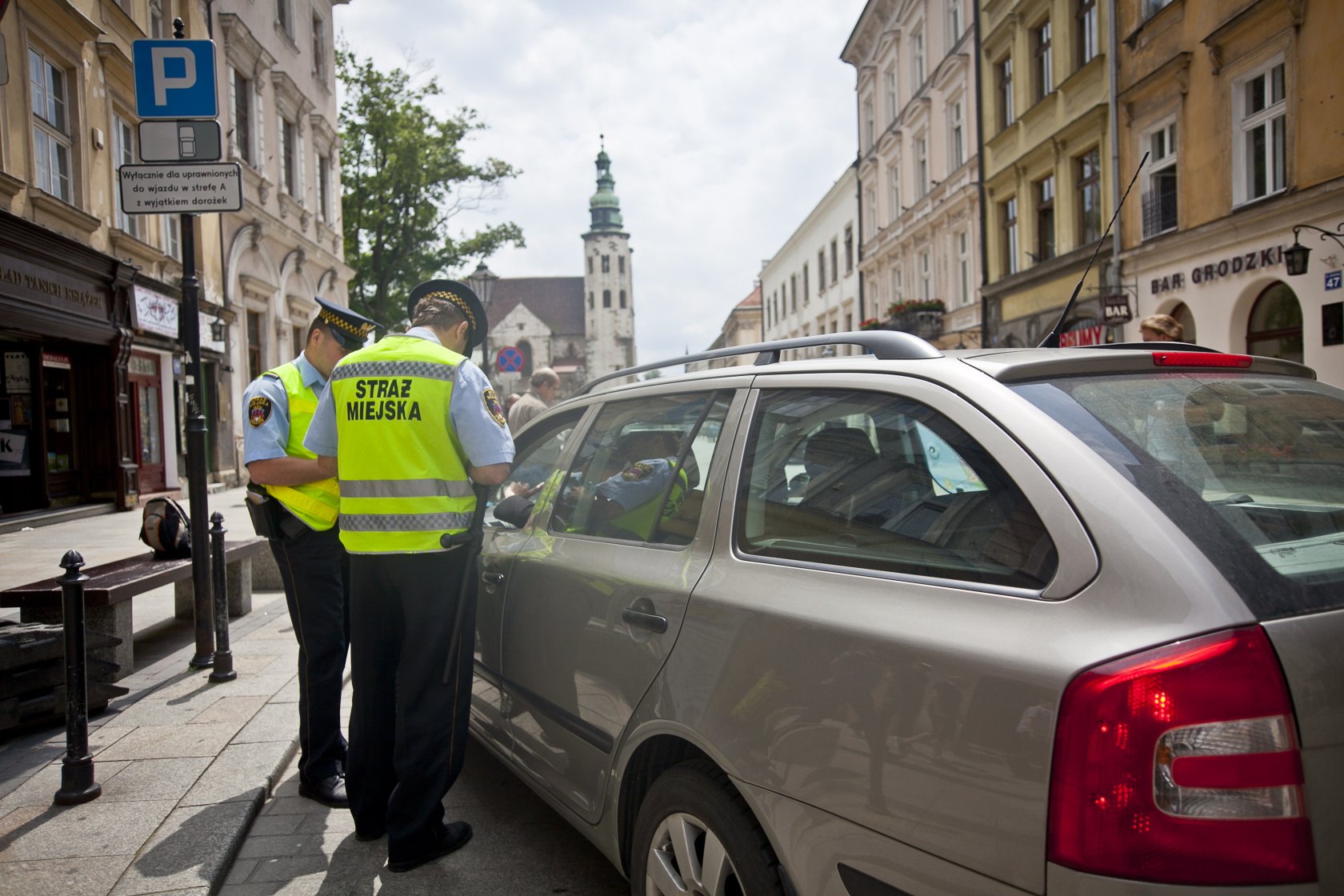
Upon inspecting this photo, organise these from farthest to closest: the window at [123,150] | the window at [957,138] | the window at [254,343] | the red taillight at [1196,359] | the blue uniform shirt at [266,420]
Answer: the window at [957,138], the window at [254,343], the window at [123,150], the blue uniform shirt at [266,420], the red taillight at [1196,359]

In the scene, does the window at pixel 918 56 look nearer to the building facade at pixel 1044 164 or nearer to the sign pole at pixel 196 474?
the building facade at pixel 1044 164

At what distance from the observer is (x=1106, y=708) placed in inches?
57.9

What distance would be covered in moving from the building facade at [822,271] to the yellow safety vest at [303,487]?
27620 millimetres

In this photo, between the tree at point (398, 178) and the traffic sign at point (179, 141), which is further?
the tree at point (398, 178)

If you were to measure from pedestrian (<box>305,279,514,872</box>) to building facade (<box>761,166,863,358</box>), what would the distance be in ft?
92.4

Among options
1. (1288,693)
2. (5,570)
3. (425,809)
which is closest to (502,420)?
(425,809)

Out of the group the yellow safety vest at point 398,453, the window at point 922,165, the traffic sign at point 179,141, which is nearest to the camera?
the yellow safety vest at point 398,453

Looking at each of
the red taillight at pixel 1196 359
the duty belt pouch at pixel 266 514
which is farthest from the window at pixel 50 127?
the red taillight at pixel 1196 359

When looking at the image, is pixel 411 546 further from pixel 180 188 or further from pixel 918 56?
pixel 918 56

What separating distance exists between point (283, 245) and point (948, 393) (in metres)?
24.6

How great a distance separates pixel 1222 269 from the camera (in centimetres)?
1424

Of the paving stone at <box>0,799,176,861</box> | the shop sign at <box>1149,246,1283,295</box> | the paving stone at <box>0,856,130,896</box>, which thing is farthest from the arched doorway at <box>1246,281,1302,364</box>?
the paving stone at <box>0,856,130,896</box>

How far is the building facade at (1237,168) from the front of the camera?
12.1 meters

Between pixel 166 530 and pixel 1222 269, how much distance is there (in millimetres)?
14230
